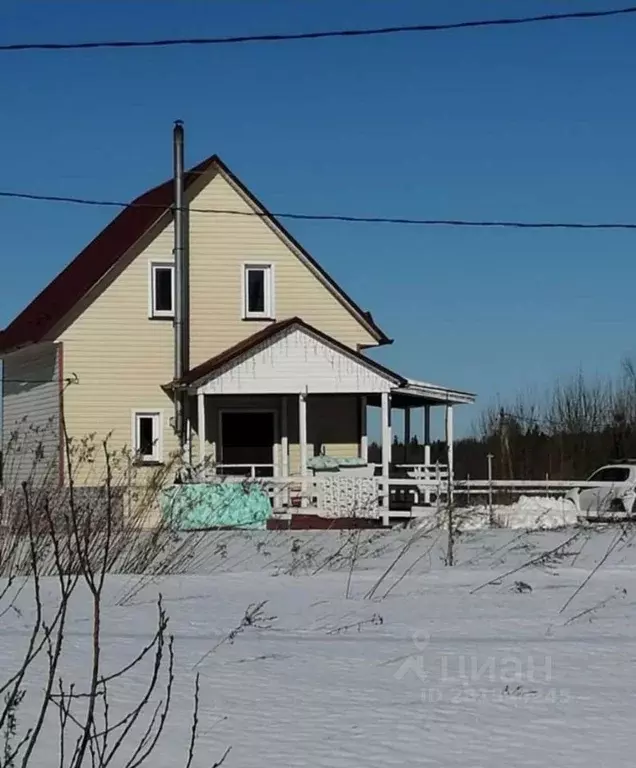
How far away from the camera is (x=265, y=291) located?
28.4 meters

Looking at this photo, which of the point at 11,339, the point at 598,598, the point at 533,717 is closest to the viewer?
the point at 533,717

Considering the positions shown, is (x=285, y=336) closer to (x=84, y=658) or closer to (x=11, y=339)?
(x=11, y=339)

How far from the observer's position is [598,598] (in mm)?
10734

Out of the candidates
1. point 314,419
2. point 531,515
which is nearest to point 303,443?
point 314,419

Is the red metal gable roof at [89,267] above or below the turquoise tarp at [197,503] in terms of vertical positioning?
above

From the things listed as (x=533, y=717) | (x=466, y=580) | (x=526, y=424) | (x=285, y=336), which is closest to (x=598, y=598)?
(x=466, y=580)

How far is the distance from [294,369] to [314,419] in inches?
102

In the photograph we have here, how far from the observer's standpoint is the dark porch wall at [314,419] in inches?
1091

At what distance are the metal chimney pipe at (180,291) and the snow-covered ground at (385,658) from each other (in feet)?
45.1

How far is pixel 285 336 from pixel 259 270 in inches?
122

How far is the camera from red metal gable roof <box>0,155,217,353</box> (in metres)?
27.8

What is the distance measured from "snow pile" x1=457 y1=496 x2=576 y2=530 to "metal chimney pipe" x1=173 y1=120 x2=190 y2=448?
7.13m

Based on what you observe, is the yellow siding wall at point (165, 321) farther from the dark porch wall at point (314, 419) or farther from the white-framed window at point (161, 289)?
the dark porch wall at point (314, 419)

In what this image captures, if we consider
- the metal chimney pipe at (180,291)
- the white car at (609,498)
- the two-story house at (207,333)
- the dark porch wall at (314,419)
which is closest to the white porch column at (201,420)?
the two-story house at (207,333)
